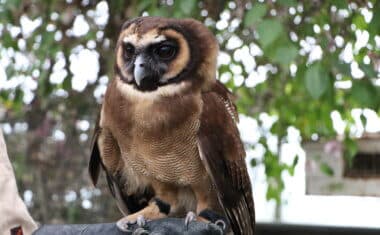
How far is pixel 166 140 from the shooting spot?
5.91 feet

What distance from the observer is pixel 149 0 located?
8.77 ft

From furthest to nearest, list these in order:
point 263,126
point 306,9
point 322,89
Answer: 1. point 263,126
2. point 306,9
3. point 322,89

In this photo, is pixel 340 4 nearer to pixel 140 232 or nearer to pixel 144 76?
pixel 144 76

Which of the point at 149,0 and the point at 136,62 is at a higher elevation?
the point at 149,0

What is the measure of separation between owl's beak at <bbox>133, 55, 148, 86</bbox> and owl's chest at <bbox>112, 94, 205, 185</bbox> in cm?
8

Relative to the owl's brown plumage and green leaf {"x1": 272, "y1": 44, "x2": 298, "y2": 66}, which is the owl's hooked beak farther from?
green leaf {"x1": 272, "y1": 44, "x2": 298, "y2": 66}

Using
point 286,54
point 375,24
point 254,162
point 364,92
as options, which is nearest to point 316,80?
point 286,54

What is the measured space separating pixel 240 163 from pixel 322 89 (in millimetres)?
436

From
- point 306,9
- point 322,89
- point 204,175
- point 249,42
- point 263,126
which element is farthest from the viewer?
point 263,126

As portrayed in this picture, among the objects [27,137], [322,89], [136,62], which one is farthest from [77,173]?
[136,62]

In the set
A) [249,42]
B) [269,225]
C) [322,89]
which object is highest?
[249,42]

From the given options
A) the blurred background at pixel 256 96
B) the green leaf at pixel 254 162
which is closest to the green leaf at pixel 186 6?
the blurred background at pixel 256 96

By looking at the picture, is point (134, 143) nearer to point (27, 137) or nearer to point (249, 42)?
point (249, 42)

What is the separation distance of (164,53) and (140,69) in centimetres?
9
